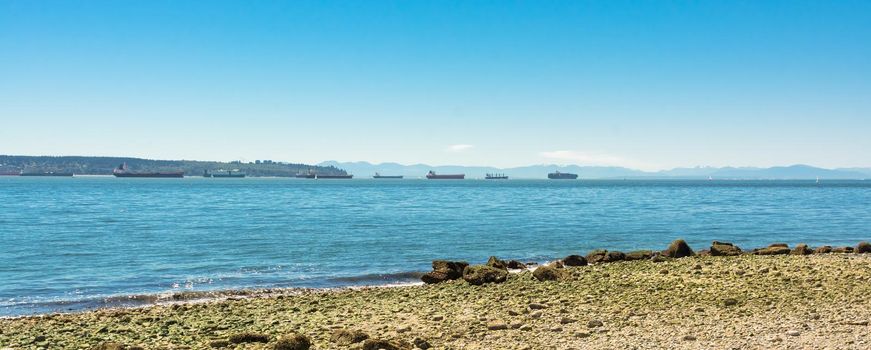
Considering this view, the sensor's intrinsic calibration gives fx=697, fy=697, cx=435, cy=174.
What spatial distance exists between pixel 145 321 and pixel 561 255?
2014 centimetres

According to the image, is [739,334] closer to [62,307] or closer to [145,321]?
[145,321]

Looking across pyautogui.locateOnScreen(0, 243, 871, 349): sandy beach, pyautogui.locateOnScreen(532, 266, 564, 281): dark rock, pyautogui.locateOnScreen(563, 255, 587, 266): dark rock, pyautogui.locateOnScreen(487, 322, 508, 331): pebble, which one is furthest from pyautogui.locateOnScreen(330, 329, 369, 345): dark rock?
pyautogui.locateOnScreen(563, 255, 587, 266): dark rock

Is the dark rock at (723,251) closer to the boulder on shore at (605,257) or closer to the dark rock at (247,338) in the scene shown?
the boulder on shore at (605,257)

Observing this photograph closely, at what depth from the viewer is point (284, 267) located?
28.0 metres

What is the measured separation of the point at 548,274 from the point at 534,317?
5772 mm

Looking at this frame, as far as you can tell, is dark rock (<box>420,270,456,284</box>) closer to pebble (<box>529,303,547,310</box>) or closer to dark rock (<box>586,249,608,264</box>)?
pebble (<box>529,303,547,310</box>)

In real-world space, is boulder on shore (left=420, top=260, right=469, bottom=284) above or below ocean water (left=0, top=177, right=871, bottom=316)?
above

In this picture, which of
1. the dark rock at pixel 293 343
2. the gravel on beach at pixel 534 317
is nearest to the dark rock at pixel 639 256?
the gravel on beach at pixel 534 317

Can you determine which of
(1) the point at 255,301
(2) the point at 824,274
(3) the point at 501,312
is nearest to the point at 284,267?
(1) the point at 255,301

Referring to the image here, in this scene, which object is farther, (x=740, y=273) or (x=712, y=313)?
(x=740, y=273)

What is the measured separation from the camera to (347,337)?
13.0 m

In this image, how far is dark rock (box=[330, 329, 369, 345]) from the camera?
507 inches

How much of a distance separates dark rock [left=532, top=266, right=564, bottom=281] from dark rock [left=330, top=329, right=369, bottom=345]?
28.4 feet

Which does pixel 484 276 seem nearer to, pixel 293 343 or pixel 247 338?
pixel 247 338
